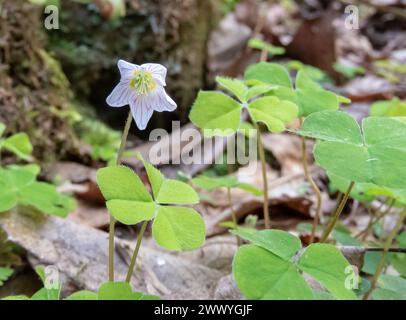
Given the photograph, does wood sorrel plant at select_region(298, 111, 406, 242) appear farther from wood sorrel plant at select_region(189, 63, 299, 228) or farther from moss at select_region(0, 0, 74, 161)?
moss at select_region(0, 0, 74, 161)

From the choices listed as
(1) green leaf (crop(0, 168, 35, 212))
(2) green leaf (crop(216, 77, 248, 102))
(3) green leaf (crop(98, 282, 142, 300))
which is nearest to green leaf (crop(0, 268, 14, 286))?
(1) green leaf (crop(0, 168, 35, 212))

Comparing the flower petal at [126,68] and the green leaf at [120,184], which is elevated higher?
the flower petal at [126,68]

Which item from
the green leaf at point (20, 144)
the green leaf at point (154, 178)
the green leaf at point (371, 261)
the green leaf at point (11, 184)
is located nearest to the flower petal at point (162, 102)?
the green leaf at point (154, 178)

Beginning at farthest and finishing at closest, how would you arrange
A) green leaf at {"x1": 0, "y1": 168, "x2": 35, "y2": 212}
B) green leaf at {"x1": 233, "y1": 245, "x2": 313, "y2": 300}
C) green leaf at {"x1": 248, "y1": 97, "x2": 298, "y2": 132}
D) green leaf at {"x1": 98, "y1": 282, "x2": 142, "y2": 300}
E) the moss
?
the moss < green leaf at {"x1": 0, "y1": 168, "x2": 35, "y2": 212} < green leaf at {"x1": 248, "y1": 97, "x2": 298, "y2": 132} < green leaf at {"x1": 98, "y1": 282, "x2": 142, "y2": 300} < green leaf at {"x1": 233, "y1": 245, "x2": 313, "y2": 300}

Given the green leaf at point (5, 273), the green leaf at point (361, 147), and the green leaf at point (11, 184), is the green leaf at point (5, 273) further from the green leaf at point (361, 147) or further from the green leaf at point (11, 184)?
the green leaf at point (361, 147)

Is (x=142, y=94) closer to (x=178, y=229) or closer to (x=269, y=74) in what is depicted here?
(x=178, y=229)

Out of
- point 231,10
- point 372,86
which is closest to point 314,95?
point 372,86

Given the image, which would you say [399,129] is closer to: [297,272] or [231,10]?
[297,272]
